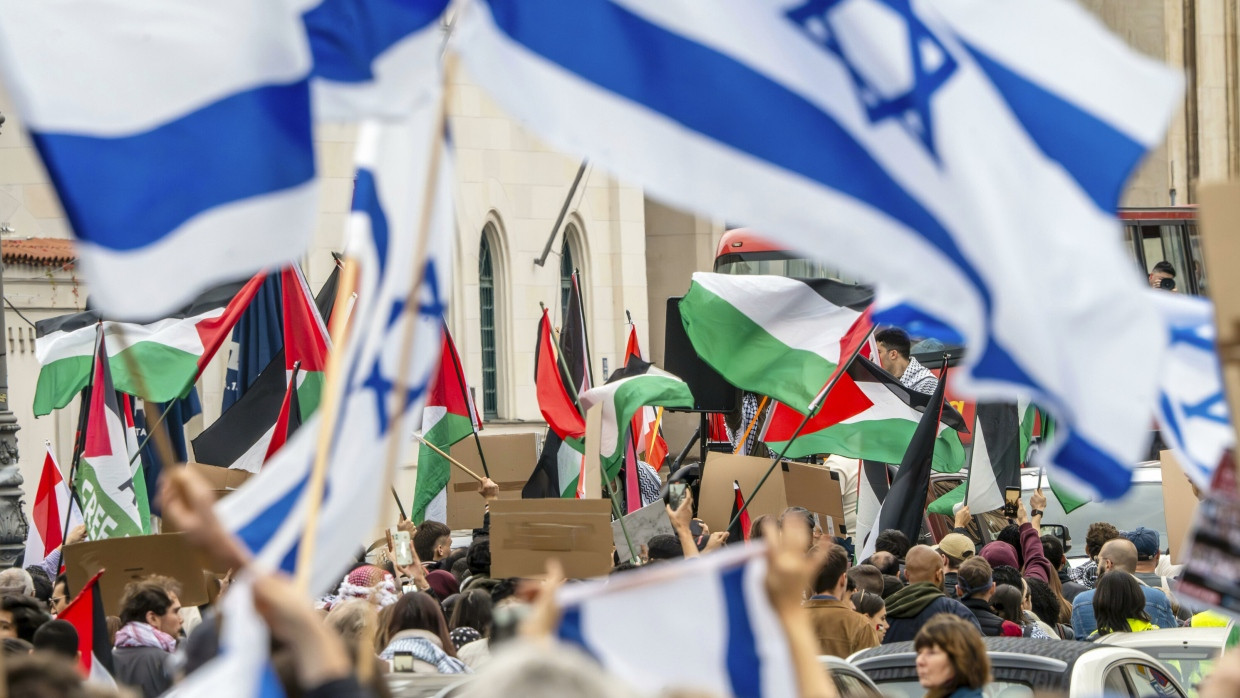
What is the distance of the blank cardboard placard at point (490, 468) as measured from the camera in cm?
1608

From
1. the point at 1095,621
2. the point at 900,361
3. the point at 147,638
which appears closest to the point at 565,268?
the point at 900,361

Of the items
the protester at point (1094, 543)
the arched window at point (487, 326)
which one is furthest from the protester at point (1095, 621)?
the arched window at point (487, 326)

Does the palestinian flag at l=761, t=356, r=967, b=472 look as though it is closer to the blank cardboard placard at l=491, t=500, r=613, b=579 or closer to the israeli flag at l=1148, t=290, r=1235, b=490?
the blank cardboard placard at l=491, t=500, r=613, b=579

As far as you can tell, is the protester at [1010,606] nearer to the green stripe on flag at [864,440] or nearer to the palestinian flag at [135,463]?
the green stripe on flag at [864,440]

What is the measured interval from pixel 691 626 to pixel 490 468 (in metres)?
16.2

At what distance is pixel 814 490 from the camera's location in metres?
11.6

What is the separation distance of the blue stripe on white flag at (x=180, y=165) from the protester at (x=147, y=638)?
10.4ft

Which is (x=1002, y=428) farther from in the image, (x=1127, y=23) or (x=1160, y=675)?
(x=1127, y=23)

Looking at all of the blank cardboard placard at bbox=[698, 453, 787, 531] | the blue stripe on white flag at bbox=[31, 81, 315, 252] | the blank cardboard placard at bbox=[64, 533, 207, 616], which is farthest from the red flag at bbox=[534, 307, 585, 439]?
the blue stripe on white flag at bbox=[31, 81, 315, 252]

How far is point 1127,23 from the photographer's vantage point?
126 ft

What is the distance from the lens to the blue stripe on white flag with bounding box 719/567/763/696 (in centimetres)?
342

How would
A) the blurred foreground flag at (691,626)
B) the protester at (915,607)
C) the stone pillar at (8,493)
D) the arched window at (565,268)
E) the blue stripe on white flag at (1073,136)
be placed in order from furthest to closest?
the arched window at (565,268)
the stone pillar at (8,493)
the protester at (915,607)
the blue stripe on white flag at (1073,136)
the blurred foreground flag at (691,626)

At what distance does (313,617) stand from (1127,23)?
37.9 meters

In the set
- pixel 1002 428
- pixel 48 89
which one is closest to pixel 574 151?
pixel 48 89
